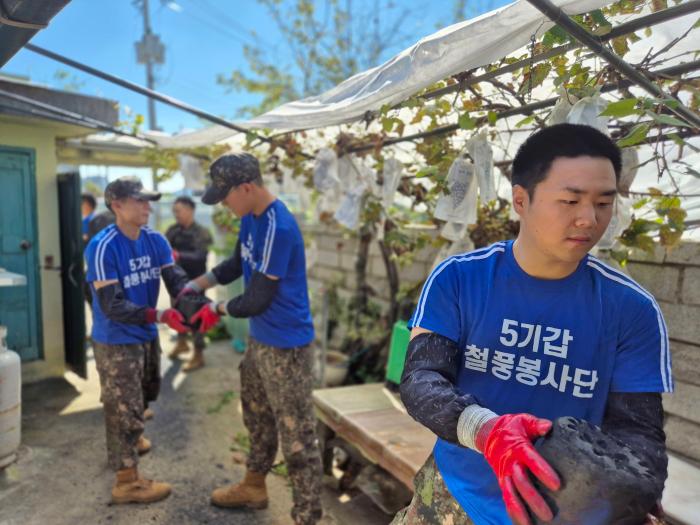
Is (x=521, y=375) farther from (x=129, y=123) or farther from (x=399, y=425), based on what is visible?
(x=129, y=123)

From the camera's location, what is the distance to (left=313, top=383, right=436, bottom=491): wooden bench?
2893 millimetres

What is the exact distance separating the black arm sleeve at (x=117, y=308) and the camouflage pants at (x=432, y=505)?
1.98 metres

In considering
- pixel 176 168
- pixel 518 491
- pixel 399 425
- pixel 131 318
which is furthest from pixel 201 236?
pixel 518 491

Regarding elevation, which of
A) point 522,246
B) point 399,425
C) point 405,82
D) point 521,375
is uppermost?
point 405,82

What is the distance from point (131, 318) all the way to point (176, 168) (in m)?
3.17

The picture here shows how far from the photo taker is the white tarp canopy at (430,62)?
1.81 meters

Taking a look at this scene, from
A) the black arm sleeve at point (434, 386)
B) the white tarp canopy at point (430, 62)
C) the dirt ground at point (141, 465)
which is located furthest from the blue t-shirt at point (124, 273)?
the black arm sleeve at point (434, 386)

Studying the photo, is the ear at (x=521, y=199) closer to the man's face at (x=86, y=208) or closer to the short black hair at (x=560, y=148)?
the short black hair at (x=560, y=148)

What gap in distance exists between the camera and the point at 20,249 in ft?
16.1

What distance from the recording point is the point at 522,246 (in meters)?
1.47

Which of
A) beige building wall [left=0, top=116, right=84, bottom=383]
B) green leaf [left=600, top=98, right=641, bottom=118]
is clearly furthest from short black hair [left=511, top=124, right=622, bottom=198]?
beige building wall [left=0, top=116, right=84, bottom=383]

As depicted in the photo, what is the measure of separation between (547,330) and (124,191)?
272cm

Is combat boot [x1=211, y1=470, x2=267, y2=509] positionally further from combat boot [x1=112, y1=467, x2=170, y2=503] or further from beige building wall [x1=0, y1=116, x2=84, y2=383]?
beige building wall [x1=0, y1=116, x2=84, y2=383]

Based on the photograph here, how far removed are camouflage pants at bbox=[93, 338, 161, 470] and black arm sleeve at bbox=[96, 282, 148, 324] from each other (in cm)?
28
